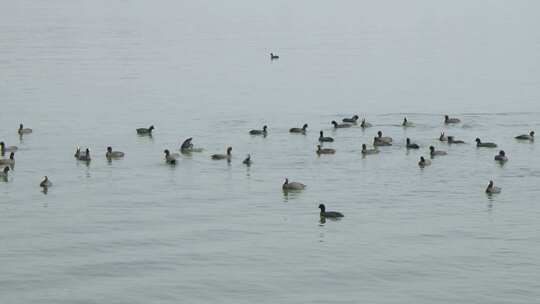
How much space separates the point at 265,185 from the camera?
158 ft

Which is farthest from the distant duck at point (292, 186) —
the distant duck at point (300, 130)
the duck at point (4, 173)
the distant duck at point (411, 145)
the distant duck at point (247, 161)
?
the distant duck at point (300, 130)

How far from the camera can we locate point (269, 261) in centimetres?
3669

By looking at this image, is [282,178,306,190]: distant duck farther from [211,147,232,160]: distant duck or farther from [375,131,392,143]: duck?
[375,131,392,143]: duck

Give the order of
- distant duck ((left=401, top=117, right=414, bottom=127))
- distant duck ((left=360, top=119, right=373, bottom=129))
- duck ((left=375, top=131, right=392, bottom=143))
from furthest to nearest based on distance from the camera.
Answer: distant duck ((left=401, top=117, right=414, bottom=127)), distant duck ((left=360, top=119, right=373, bottom=129)), duck ((left=375, top=131, right=392, bottom=143))

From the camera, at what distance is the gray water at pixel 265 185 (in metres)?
34.8

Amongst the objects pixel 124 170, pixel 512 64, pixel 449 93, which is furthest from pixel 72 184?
pixel 512 64

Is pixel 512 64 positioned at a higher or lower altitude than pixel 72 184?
higher

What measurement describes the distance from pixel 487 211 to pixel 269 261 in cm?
1076

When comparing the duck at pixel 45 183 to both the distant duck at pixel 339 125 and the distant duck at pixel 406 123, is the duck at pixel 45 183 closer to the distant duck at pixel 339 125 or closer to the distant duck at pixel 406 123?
the distant duck at pixel 339 125

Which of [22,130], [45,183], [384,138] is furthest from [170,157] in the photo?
[22,130]

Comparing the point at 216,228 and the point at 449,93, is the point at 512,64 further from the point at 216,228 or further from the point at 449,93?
the point at 216,228

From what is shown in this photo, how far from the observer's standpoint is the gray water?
3475 centimetres

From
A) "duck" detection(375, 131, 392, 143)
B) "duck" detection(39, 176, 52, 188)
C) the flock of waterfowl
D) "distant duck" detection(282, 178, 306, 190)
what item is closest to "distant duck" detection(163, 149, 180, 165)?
the flock of waterfowl

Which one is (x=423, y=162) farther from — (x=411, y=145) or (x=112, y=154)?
(x=112, y=154)
